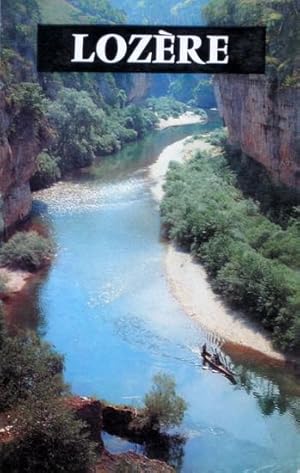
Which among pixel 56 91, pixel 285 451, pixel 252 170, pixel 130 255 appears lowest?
pixel 285 451

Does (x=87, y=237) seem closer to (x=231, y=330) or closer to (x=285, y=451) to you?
(x=231, y=330)

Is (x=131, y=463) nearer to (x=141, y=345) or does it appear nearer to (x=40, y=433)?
(x=40, y=433)

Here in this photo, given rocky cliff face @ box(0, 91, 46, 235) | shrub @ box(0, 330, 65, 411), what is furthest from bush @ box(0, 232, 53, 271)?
shrub @ box(0, 330, 65, 411)

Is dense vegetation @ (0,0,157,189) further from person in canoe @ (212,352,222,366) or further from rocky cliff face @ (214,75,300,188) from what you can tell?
person in canoe @ (212,352,222,366)

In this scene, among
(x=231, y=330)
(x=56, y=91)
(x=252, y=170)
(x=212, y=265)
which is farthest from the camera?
(x=56, y=91)

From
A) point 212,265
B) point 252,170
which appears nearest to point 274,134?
point 252,170

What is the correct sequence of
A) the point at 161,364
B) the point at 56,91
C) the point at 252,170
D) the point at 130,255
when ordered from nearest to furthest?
the point at 161,364
the point at 130,255
the point at 252,170
the point at 56,91

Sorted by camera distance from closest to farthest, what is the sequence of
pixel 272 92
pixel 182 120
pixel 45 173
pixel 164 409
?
1. pixel 164 409
2. pixel 272 92
3. pixel 45 173
4. pixel 182 120

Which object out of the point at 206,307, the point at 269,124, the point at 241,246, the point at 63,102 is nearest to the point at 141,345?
the point at 206,307
